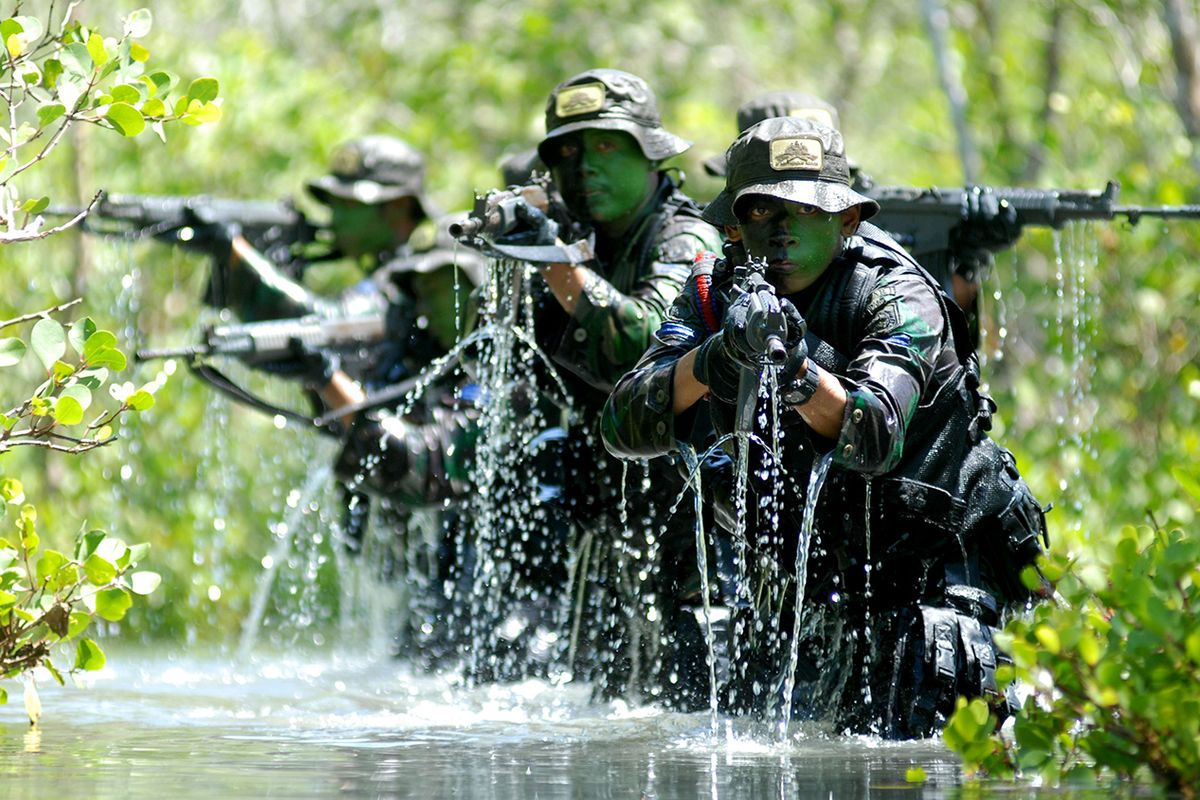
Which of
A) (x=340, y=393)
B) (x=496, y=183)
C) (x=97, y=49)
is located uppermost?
(x=496, y=183)

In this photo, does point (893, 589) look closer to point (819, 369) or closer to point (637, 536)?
point (819, 369)

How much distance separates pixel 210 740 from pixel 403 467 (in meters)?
Answer: 2.71

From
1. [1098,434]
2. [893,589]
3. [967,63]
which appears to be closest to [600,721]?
[893,589]

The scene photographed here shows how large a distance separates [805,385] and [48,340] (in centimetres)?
180

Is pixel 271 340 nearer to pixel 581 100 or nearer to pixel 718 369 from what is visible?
pixel 581 100

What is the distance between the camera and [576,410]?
664cm

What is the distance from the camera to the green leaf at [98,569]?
15.5ft

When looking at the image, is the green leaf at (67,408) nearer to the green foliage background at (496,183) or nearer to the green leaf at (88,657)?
the green leaf at (88,657)

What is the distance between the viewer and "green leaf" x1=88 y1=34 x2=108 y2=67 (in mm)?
4574

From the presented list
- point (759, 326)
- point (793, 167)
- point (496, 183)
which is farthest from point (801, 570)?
point (496, 183)

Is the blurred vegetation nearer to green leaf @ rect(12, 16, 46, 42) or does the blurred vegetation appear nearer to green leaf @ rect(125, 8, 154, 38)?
green leaf @ rect(125, 8, 154, 38)

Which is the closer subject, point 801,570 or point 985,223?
point 801,570

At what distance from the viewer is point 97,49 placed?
4586mm

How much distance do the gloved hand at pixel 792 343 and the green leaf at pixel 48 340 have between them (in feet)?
5.59
